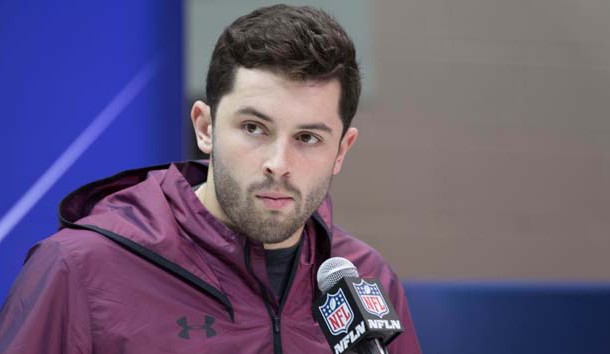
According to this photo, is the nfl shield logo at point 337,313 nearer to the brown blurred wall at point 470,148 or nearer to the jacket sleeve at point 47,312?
the jacket sleeve at point 47,312

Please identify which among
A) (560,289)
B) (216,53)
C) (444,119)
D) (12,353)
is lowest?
(560,289)

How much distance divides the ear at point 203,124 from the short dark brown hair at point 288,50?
21mm

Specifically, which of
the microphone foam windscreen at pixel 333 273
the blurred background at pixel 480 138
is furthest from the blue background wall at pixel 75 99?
the blurred background at pixel 480 138

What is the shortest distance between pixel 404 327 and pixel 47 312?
2.60 ft

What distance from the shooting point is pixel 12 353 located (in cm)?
164

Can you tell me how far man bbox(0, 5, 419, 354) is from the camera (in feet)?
5.69

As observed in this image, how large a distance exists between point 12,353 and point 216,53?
66cm

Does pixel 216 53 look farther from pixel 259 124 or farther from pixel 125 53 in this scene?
pixel 125 53

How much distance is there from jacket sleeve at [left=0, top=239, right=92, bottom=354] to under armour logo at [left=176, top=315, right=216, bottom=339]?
0.55 feet

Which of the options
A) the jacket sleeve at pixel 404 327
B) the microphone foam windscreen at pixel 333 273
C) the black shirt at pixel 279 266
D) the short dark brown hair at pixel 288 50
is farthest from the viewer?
the jacket sleeve at pixel 404 327

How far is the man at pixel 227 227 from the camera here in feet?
5.69

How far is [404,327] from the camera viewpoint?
2.17 m

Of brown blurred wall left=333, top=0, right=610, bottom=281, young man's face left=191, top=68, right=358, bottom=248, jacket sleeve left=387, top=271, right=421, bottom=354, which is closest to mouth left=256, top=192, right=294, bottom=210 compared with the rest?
young man's face left=191, top=68, right=358, bottom=248

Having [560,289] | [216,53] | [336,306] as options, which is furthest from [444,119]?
[336,306]
